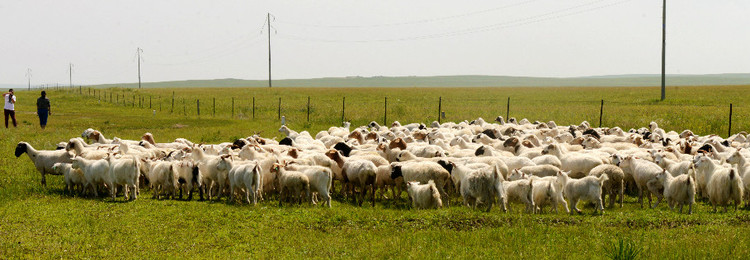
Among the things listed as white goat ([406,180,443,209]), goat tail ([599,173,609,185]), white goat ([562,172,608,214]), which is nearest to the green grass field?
white goat ([406,180,443,209])

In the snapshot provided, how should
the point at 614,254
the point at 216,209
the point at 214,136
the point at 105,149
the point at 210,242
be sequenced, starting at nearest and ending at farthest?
the point at 614,254
the point at 210,242
the point at 216,209
the point at 105,149
the point at 214,136

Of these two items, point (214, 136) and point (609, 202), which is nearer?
point (609, 202)

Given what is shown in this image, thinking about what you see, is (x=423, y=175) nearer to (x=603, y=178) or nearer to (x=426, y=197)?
(x=426, y=197)

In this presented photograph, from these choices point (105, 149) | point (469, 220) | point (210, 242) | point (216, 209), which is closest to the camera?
point (210, 242)

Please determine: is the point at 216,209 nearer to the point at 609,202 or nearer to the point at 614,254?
the point at 614,254

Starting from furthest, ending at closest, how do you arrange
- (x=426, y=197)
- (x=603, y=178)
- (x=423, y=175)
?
1. (x=423, y=175)
2. (x=426, y=197)
3. (x=603, y=178)

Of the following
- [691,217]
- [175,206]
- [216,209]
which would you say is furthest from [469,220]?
[175,206]

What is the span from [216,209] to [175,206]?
1.02m

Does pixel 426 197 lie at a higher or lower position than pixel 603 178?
lower

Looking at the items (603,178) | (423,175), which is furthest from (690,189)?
(423,175)

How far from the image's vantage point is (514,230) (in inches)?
470

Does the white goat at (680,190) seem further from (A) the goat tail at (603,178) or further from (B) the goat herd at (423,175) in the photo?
(A) the goat tail at (603,178)

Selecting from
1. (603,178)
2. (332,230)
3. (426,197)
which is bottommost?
(332,230)

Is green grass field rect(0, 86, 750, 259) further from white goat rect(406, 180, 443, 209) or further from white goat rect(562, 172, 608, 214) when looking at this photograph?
white goat rect(562, 172, 608, 214)
